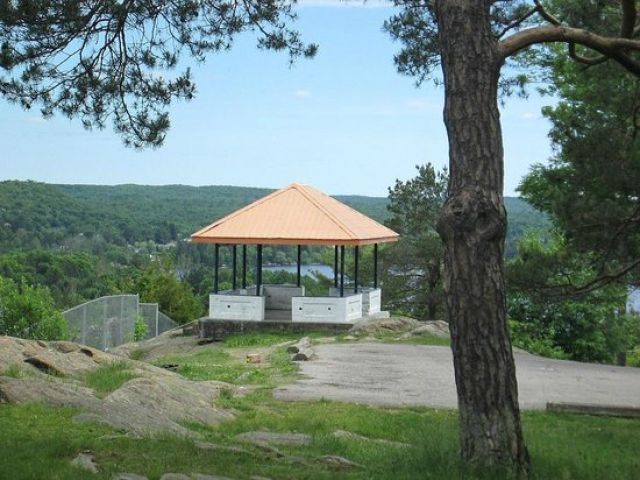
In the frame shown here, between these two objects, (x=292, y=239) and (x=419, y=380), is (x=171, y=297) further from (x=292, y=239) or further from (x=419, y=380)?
Result: (x=419, y=380)

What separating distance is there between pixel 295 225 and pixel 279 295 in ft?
10.9

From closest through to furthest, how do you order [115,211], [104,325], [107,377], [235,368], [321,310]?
[107,377] < [235,368] < [104,325] < [321,310] < [115,211]

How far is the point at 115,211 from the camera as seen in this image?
89.1 meters

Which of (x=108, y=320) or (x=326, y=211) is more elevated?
(x=326, y=211)

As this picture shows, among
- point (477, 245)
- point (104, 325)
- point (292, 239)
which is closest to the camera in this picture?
point (477, 245)

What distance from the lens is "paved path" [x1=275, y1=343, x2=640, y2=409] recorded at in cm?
1484

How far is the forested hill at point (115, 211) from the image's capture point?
73.4 metres

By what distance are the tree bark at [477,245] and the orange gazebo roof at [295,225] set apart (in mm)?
19091

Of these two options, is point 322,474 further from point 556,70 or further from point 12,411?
point 556,70

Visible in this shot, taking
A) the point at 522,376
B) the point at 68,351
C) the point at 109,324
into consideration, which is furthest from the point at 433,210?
the point at 68,351

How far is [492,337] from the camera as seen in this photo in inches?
292

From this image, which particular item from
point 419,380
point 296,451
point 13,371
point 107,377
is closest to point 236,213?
point 419,380

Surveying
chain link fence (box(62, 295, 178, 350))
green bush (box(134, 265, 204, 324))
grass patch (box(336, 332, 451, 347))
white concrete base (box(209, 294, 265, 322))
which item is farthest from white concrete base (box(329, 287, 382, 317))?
green bush (box(134, 265, 204, 324))

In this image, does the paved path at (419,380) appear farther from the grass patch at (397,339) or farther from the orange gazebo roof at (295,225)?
the orange gazebo roof at (295,225)
